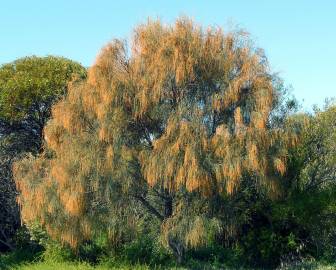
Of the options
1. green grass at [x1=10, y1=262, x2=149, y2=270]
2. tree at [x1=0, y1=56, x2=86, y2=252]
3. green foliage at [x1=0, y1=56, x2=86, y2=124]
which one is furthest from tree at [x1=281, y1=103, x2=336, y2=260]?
tree at [x1=0, y1=56, x2=86, y2=252]

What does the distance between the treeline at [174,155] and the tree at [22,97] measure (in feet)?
14.6

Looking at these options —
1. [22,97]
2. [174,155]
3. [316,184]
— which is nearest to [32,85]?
[22,97]

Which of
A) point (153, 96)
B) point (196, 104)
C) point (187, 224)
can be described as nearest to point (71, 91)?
point (153, 96)

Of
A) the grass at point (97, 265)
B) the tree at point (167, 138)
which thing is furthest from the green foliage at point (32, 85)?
the grass at point (97, 265)

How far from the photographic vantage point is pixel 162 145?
1522cm

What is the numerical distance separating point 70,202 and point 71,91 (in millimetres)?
3495

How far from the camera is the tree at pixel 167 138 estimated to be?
A: 1515 cm

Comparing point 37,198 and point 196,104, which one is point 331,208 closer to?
point 196,104

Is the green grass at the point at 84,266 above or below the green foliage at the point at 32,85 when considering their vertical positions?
below

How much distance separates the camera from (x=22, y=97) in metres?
22.3

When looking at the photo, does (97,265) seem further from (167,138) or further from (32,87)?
(32,87)

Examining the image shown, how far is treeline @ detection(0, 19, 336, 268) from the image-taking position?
15.2 m

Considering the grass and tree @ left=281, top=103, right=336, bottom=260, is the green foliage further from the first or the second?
tree @ left=281, top=103, right=336, bottom=260

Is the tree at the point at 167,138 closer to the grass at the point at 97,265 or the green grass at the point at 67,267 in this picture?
the grass at the point at 97,265
